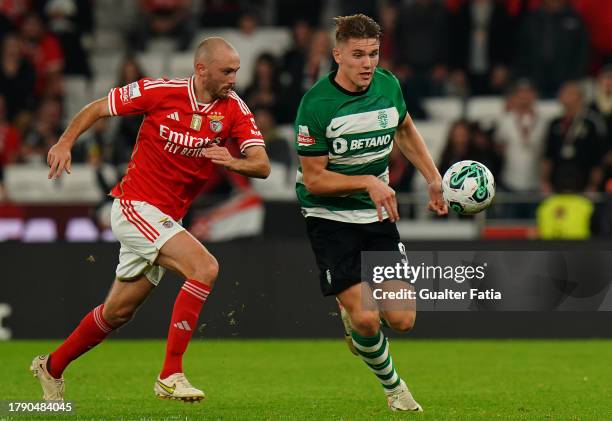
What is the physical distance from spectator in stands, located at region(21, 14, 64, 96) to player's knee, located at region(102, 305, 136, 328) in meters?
10.2

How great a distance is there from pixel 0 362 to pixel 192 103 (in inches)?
165

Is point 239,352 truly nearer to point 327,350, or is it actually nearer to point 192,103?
point 327,350

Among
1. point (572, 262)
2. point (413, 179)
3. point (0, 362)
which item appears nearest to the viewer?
point (0, 362)

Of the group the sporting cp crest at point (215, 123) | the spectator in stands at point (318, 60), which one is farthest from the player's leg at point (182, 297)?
the spectator in stands at point (318, 60)

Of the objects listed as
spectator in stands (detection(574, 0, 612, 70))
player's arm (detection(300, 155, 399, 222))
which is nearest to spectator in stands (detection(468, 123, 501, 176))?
spectator in stands (detection(574, 0, 612, 70))

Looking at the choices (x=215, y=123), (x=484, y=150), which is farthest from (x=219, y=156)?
(x=484, y=150)

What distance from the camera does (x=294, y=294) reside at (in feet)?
45.6

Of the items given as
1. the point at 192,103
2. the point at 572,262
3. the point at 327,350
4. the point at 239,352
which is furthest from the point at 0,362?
the point at 572,262

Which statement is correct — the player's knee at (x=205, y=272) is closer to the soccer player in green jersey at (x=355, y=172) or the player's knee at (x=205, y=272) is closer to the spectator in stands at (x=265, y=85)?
the soccer player in green jersey at (x=355, y=172)

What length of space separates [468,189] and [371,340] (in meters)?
1.12

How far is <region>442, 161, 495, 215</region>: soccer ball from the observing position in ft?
28.1

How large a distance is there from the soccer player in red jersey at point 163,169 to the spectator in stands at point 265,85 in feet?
27.5

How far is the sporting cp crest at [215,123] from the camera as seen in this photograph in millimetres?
8750

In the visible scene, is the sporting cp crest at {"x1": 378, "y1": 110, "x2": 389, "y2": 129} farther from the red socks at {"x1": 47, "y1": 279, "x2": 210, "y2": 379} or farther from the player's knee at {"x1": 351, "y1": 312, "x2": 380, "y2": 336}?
the red socks at {"x1": 47, "y1": 279, "x2": 210, "y2": 379}
